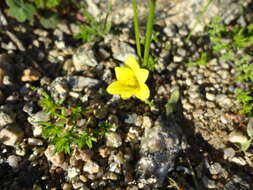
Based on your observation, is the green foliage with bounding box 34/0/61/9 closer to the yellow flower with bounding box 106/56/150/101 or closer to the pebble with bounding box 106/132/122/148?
the yellow flower with bounding box 106/56/150/101

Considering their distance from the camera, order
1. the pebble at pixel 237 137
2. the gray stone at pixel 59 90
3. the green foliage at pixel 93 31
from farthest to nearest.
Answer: the green foliage at pixel 93 31 < the gray stone at pixel 59 90 < the pebble at pixel 237 137

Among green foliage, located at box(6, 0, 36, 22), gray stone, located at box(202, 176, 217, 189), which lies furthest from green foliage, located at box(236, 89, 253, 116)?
green foliage, located at box(6, 0, 36, 22)

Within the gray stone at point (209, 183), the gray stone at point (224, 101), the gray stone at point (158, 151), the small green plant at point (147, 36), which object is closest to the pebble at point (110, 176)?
the gray stone at point (158, 151)

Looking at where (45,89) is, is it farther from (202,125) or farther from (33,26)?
(202,125)

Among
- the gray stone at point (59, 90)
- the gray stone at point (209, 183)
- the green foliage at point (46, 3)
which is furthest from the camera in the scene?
the green foliage at point (46, 3)

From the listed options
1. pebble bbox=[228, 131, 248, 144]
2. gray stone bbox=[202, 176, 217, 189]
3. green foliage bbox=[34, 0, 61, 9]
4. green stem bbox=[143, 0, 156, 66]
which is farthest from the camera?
green foliage bbox=[34, 0, 61, 9]

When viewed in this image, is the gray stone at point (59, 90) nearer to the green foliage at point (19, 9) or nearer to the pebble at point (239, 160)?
the green foliage at point (19, 9)

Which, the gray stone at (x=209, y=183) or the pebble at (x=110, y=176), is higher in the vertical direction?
the pebble at (x=110, y=176)
